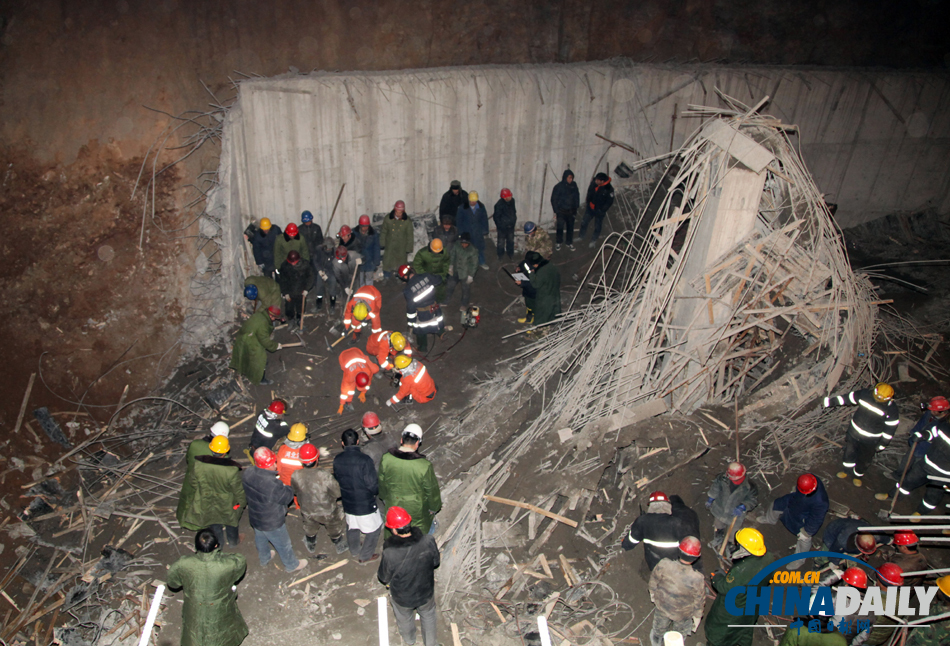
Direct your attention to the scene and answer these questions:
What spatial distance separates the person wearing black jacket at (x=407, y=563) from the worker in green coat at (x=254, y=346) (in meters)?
4.80

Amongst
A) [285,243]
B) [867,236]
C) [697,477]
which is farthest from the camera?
[867,236]

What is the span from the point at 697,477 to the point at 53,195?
11.3 metres

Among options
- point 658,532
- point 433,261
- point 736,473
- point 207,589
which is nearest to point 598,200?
point 433,261

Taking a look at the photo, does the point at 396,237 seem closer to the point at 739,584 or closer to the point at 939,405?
the point at 739,584

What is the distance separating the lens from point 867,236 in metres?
15.8

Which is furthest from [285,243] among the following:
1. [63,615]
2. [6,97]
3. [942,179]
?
[942,179]

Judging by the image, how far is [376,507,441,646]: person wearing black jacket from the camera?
5.54m

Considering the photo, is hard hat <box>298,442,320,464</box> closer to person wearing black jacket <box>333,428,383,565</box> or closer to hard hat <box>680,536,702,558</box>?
person wearing black jacket <box>333,428,383,565</box>

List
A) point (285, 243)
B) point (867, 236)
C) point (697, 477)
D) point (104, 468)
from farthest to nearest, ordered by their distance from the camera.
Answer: point (867, 236) → point (285, 243) → point (104, 468) → point (697, 477)

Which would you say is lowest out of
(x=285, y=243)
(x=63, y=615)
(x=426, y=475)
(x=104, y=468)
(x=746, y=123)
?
(x=63, y=615)

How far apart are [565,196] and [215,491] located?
9.07 metres

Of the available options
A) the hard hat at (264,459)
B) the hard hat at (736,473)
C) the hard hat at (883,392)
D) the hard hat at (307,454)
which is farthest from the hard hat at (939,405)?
the hard hat at (264,459)

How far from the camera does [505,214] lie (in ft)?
42.7

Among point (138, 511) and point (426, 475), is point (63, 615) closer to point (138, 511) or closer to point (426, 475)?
point (138, 511)
